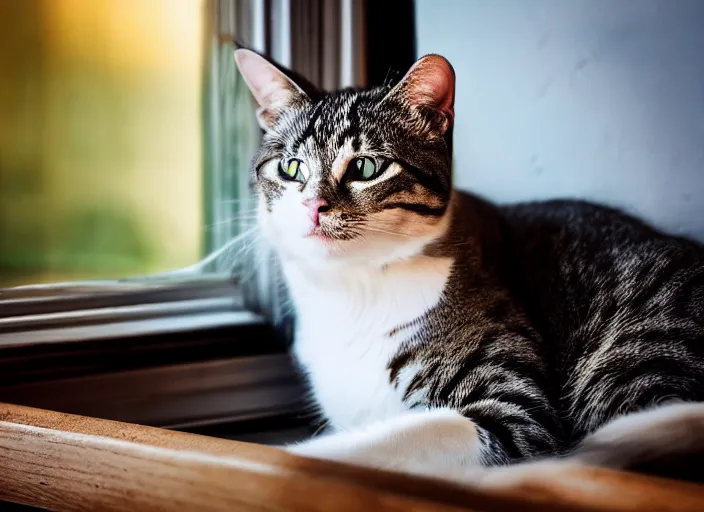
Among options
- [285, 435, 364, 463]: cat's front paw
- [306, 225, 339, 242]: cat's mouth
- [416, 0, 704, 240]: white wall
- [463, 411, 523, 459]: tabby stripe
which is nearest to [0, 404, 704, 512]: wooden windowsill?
[285, 435, 364, 463]: cat's front paw

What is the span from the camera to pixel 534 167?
0.83m

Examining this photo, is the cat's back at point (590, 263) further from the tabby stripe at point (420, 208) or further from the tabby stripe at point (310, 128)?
the tabby stripe at point (310, 128)

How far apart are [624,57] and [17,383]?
0.86 meters

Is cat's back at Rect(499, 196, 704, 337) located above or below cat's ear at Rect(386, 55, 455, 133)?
below

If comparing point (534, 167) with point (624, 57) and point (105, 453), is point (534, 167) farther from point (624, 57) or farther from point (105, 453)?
point (105, 453)

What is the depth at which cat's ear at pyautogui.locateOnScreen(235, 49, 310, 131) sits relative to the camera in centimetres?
84

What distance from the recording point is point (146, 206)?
0.93 m

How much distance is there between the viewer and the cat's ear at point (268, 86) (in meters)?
0.84

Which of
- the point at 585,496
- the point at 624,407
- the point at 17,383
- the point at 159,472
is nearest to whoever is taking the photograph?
the point at 585,496

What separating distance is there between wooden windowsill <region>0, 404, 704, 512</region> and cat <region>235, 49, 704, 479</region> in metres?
0.13

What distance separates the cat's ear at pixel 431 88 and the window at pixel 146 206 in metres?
0.15

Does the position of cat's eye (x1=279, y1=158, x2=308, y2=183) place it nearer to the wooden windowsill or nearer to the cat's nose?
the cat's nose

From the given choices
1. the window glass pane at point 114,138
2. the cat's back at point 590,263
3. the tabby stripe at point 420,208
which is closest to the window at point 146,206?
the window glass pane at point 114,138

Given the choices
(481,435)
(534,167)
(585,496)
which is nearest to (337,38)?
(534,167)
